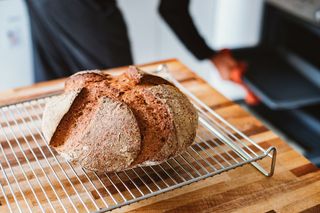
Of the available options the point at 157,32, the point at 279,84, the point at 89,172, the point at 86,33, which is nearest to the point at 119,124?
the point at 89,172

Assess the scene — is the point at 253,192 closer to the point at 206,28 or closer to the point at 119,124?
the point at 119,124

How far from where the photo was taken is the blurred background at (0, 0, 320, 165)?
191 centimetres

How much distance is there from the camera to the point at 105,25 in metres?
1.61

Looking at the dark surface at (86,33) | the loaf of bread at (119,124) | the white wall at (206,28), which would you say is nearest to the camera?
the loaf of bread at (119,124)

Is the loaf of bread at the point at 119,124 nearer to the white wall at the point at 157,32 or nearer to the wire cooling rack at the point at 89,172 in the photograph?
the wire cooling rack at the point at 89,172

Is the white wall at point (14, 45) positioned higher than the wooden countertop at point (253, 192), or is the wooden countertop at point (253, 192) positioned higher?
the wooden countertop at point (253, 192)

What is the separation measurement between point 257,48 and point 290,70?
25 cm

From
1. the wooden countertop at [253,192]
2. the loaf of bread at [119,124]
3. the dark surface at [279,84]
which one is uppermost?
the loaf of bread at [119,124]

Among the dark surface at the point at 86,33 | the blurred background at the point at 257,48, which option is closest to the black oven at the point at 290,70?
the blurred background at the point at 257,48

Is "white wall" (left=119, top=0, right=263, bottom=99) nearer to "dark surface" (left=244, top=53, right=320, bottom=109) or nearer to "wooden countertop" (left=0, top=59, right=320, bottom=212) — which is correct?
"dark surface" (left=244, top=53, right=320, bottom=109)

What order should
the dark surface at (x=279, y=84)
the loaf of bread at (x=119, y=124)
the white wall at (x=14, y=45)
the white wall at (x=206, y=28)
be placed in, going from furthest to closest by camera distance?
the white wall at (x=206, y=28) < the white wall at (x=14, y=45) < the dark surface at (x=279, y=84) < the loaf of bread at (x=119, y=124)

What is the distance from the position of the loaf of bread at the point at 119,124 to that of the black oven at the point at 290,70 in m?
0.99

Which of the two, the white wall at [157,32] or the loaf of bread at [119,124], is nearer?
the loaf of bread at [119,124]

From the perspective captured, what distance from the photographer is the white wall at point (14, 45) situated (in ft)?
6.37
